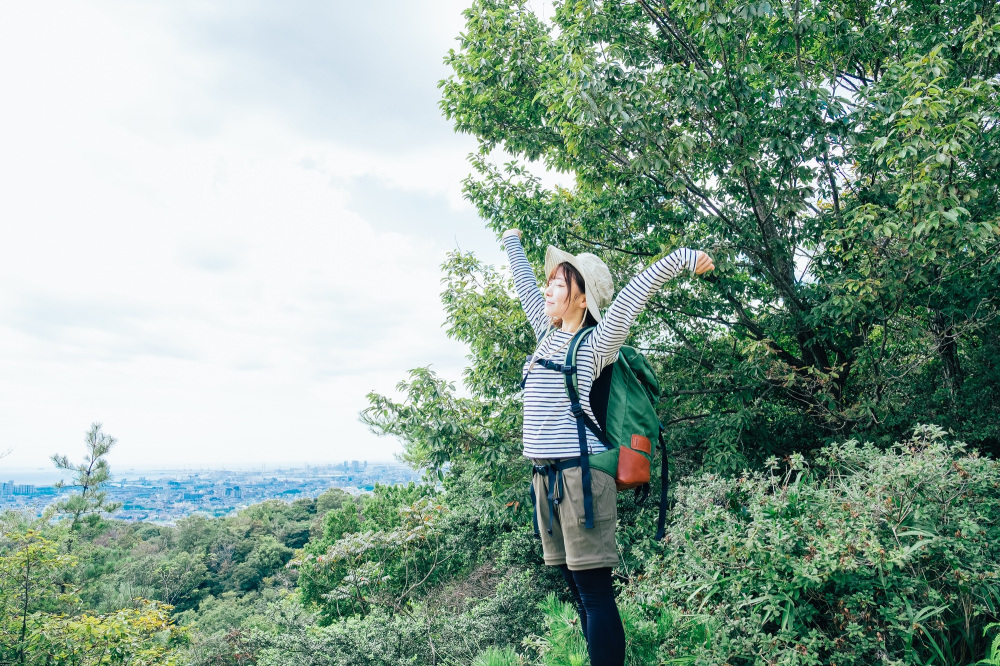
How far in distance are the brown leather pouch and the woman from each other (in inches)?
2.1

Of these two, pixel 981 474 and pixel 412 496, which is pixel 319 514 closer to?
pixel 412 496

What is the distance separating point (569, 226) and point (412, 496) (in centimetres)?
1358

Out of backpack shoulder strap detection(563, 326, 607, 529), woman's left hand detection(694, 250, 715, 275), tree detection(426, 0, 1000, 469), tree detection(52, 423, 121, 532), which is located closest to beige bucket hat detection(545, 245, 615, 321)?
backpack shoulder strap detection(563, 326, 607, 529)

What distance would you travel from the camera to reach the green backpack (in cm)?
220

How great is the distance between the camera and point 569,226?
5.47 metres

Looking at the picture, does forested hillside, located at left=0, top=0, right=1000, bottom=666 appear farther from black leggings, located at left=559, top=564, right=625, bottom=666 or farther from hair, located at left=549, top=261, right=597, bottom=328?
hair, located at left=549, top=261, right=597, bottom=328

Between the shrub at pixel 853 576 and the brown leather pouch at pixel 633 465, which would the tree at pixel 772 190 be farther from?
the brown leather pouch at pixel 633 465

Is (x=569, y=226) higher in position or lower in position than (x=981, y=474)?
higher

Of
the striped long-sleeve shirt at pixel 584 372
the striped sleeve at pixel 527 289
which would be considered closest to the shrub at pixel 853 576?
the striped long-sleeve shirt at pixel 584 372

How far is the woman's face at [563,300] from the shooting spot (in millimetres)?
2518

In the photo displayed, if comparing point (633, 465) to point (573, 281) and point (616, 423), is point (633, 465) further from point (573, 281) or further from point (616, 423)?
point (573, 281)

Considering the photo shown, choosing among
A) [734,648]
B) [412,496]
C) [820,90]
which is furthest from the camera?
[412,496]

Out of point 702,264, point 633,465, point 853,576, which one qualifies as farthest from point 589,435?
point 853,576

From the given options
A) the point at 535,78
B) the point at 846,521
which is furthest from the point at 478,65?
the point at 846,521
